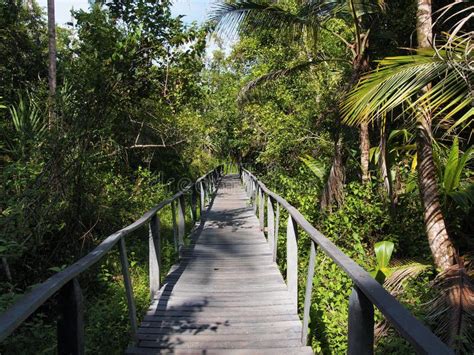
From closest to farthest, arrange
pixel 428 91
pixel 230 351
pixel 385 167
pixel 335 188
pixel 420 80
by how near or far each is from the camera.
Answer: pixel 230 351, pixel 420 80, pixel 428 91, pixel 385 167, pixel 335 188

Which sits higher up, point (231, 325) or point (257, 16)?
point (257, 16)

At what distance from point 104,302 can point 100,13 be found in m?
4.54

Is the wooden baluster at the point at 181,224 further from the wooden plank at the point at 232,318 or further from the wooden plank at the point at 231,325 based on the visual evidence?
the wooden plank at the point at 231,325

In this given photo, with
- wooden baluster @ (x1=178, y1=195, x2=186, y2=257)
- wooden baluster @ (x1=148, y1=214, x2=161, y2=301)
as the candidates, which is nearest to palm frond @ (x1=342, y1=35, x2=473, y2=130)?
wooden baluster @ (x1=148, y1=214, x2=161, y2=301)

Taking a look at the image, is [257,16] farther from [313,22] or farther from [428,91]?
[428,91]

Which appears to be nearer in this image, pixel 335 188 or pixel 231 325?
pixel 231 325

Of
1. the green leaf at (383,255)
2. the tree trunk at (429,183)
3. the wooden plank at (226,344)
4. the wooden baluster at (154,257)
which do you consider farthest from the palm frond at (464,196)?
the wooden baluster at (154,257)

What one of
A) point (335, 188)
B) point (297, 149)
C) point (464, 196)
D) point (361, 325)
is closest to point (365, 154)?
point (335, 188)

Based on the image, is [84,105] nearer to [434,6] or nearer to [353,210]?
[353,210]

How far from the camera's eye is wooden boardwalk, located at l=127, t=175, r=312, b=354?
10.2ft

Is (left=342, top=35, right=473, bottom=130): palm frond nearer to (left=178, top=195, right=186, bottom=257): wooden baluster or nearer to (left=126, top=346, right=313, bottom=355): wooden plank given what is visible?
(left=126, top=346, right=313, bottom=355): wooden plank

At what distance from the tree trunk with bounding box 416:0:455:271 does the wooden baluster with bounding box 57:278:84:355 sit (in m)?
3.91

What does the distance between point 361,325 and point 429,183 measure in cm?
338

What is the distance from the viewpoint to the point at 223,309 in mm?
3867
